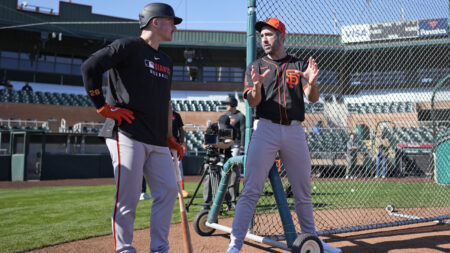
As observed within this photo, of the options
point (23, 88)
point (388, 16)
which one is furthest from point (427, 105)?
point (23, 88)

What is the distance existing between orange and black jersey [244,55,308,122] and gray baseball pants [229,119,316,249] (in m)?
0.09

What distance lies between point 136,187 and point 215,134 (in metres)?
2.77

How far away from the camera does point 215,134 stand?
207 inches

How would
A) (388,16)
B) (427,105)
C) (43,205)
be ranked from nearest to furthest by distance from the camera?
(388,16) < (43,205) < (427,105)

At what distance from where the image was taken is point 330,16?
4680 mm

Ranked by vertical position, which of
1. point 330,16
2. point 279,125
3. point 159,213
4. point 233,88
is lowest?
point 159,213

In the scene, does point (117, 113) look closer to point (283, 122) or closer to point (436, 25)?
point (283, 122)

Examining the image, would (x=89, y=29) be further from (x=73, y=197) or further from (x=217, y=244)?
(x=217, y=244)

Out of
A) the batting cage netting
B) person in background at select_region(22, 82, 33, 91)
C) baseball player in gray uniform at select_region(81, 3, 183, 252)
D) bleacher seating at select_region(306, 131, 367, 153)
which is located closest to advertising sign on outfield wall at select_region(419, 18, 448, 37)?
the batting cage netting

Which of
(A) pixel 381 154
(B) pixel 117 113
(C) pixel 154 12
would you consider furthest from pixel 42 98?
(B) pixel 117 113

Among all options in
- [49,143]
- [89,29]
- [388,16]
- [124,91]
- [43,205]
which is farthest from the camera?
[89,29]

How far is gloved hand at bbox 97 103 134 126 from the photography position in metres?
2.50

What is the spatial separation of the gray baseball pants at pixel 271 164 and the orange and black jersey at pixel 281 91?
9cm

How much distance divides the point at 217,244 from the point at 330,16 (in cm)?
335
